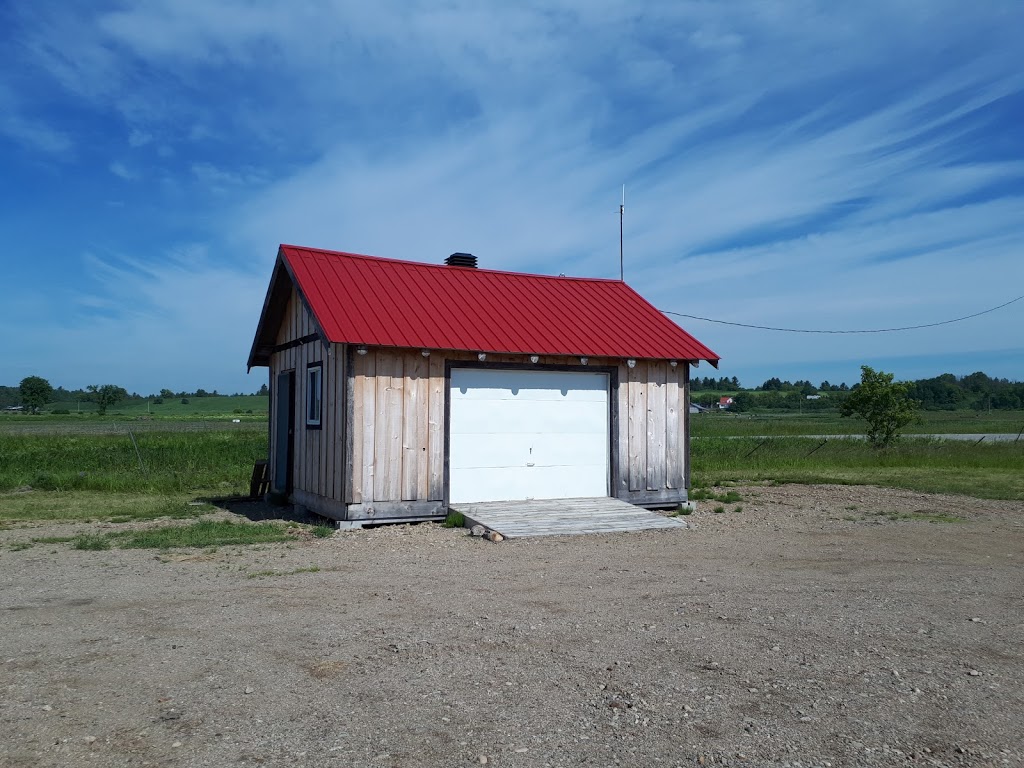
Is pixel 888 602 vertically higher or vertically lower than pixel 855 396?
lower

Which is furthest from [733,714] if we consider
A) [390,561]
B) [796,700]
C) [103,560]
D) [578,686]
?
[103,560]

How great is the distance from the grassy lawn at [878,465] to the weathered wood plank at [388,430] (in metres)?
9.83

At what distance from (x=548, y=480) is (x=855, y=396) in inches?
786

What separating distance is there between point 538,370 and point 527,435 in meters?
1.11

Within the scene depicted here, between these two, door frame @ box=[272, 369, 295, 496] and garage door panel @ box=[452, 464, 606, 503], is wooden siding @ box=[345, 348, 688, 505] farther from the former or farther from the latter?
door frame @ box=[272, 369, 295, 496]

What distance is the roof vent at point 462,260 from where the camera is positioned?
17391mm

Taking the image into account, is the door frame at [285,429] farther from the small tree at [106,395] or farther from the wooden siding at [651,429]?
A: the small tree at [106,395]

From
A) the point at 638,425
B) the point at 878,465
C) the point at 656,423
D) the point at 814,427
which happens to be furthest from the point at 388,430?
the point at 814,427

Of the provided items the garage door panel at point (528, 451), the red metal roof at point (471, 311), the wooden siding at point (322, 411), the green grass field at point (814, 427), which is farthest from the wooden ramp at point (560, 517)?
the green grass field at point (814, 427)

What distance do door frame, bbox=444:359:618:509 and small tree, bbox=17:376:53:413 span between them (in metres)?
112

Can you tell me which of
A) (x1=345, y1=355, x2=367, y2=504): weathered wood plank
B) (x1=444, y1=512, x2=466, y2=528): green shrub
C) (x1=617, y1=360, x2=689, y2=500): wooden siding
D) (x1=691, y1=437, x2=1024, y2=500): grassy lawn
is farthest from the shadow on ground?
(x1=691, y1=437, x2=1024, y2=500): grassy lawn

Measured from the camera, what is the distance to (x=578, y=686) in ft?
17.5

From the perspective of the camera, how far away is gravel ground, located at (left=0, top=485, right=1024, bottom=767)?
4.41 meters

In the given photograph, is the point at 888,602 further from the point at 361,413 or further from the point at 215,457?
the point at 215,457
